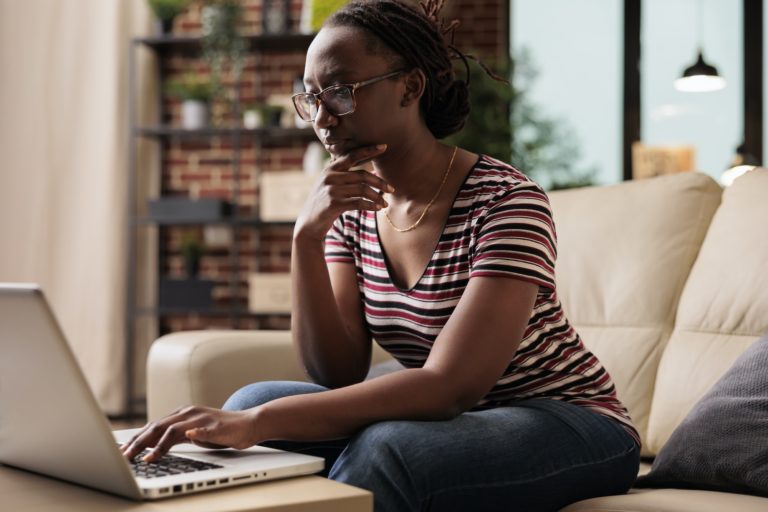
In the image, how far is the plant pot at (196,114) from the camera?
4.96 metres

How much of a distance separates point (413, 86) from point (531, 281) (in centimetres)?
42

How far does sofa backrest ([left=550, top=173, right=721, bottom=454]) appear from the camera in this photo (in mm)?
1942

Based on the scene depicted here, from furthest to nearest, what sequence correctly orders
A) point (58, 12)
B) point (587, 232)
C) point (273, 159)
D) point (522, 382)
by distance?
point (273, 159) → point (58, 12) → point (587, 232) → point (522, 382)

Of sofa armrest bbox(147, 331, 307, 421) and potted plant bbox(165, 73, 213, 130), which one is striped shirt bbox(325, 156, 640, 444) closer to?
sofa armrest bbox(147, 331, 307, 421)

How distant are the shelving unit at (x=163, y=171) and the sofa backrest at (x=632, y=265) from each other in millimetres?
2777

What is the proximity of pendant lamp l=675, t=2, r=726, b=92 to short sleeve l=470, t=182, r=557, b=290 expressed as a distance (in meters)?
3.96

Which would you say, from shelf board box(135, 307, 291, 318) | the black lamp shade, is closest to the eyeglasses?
shelf board box(135, 307, 291, 318)

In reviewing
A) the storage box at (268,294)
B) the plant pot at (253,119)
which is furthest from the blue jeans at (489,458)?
the plant pot at (253,119)

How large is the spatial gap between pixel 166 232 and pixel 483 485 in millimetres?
4265

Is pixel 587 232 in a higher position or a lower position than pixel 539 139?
lower

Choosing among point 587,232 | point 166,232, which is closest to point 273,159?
point 166,232

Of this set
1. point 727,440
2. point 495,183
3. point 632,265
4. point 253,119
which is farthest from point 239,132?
point 727,440

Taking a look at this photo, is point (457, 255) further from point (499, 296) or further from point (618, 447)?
point (618, 447)

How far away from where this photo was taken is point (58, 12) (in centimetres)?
478
